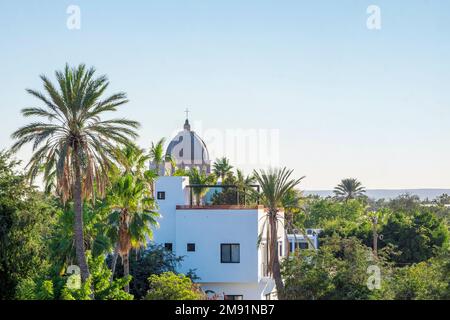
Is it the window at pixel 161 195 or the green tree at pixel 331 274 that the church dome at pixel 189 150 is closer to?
the window at pixel 161 195

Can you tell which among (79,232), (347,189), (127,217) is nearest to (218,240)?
(127,217)

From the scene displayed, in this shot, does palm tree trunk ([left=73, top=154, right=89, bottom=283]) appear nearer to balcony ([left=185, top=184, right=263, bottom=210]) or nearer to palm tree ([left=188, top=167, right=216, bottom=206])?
balcony ([left=185, top=184, right=263, bottom=210])

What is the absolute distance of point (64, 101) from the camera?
117 feet

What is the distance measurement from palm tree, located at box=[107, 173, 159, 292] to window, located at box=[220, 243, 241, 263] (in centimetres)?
624

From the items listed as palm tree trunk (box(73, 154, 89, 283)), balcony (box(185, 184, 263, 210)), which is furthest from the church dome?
palm tree trunk (box(73, 154, 89, 283))

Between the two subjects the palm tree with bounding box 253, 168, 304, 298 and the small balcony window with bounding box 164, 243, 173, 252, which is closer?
the palm tree with bounding box 253, 168, 304, 298

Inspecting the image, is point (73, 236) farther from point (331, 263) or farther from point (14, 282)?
point (331, 263)

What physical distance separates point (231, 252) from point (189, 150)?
118 feet

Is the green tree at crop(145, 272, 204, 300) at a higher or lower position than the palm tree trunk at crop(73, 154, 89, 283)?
lower

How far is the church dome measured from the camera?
8244 cm

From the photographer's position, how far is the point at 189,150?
83500 mm

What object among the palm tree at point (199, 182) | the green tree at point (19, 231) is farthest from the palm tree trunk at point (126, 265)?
the palm tree at point (199, 182)

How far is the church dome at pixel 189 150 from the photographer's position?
A: 8244cm

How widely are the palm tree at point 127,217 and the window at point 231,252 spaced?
6.24 m
